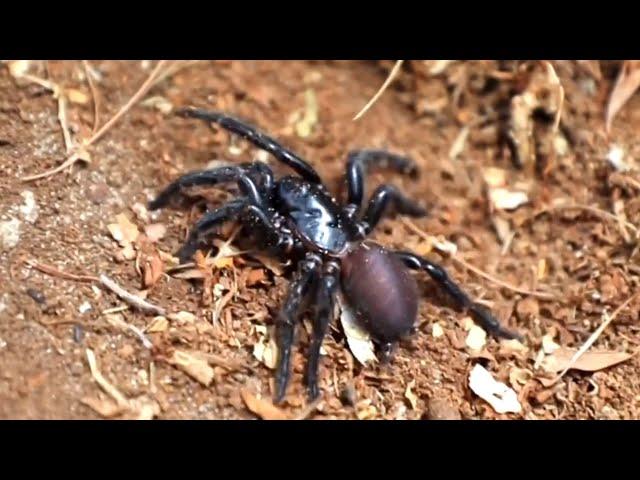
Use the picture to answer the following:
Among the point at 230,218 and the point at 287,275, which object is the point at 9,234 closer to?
the point at 230,218

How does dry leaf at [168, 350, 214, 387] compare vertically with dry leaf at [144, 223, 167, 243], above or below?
below

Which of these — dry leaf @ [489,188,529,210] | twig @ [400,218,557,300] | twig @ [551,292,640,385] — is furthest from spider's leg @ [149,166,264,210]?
twig @ [551,292,640,385]

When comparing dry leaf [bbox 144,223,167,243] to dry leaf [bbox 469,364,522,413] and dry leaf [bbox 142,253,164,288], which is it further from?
dry leaf [bbox 469,364,522,413]

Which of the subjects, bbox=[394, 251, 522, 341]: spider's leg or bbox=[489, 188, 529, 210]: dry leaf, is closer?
bbox=[394, 251, 522, 341]: spider's leg

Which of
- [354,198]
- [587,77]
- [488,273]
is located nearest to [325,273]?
[354,198]

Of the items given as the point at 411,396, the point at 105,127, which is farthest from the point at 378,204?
the point at 105,127

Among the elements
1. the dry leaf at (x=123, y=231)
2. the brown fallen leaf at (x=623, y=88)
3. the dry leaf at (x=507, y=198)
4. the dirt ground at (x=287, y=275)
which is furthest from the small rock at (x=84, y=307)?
the brown fallen leaf at (x=623, y=88)

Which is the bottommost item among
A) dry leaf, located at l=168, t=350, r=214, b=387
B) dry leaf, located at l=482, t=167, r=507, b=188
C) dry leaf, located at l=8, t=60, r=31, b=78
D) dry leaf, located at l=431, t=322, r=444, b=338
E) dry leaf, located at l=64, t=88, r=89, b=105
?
dry leaf, located at l=168, t=350, r=214, b=387
